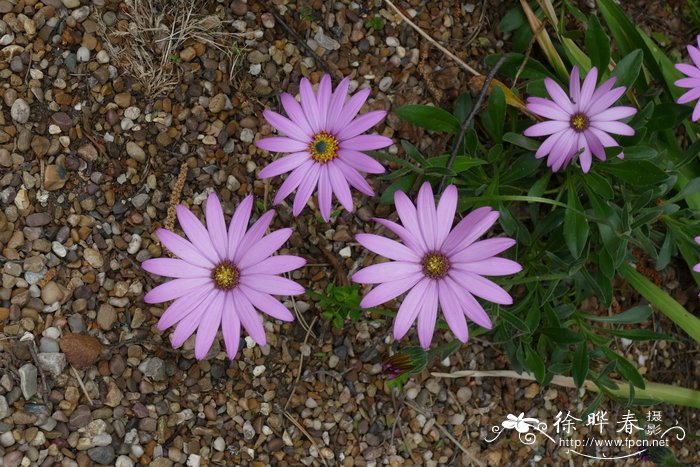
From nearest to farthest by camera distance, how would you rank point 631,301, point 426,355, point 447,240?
point 447,240, point 426,355, point 631,301

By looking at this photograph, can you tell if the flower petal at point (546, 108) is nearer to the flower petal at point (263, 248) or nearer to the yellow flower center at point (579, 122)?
the yellow flower center at point (579, 122)

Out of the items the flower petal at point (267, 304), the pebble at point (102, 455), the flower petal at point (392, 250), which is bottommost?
the pebble at point (102, 455)

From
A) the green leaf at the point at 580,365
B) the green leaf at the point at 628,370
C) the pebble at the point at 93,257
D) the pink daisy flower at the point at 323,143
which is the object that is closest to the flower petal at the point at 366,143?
the pink daisy flower at the point at 323,143

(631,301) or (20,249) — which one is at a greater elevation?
(631,301)

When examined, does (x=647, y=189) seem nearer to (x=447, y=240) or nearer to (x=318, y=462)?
(x=447, y=240)

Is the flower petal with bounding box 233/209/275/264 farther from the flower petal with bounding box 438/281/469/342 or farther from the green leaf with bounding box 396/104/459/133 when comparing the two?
the green leaf with bounding box 396/104/459/133

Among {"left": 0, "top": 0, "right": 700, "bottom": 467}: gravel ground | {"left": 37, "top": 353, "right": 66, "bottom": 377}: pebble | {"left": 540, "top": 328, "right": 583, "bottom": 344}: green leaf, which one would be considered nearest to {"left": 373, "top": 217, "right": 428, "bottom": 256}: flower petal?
{"left": 0, "top": 0, "right": 700, "bottom": 467}: gravel ground

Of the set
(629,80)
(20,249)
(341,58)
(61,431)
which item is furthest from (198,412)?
(629,80)
